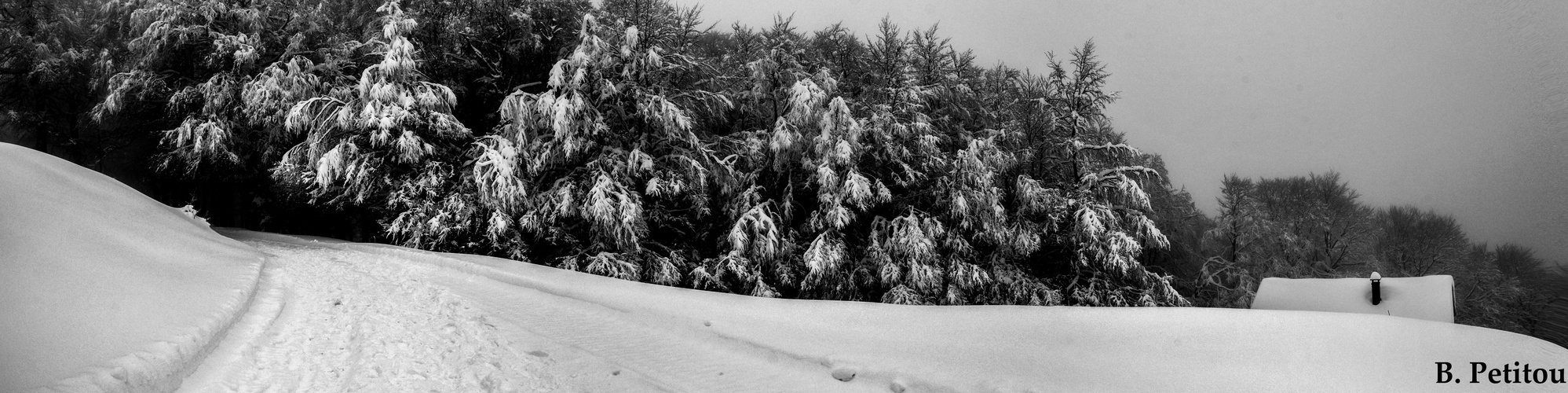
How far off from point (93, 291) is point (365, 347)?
1860mm

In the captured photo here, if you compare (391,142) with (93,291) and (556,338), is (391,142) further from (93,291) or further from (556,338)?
(556,338)

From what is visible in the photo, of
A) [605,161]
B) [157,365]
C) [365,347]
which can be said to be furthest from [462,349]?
[605,161]

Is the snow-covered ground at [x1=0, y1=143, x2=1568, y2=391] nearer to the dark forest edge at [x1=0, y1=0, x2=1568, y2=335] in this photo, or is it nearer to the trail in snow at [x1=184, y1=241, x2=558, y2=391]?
the trail in snow at [x1=184, y1=241, x2=558, y2=391]

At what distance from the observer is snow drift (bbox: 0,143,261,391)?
3361 millimetres

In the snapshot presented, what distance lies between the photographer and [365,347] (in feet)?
17.7

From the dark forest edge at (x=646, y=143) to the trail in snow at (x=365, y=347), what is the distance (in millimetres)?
5009

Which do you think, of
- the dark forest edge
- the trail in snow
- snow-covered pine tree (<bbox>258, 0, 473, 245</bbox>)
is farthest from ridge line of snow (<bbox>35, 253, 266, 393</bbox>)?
snow-covered pine tree (<bbox>258, 0, 473, 245</bbox>)

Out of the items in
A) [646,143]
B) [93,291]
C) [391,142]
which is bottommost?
[93,291]

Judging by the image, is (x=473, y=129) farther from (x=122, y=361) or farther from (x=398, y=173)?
(x=122, y=361)

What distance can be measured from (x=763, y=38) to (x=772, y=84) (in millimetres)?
1804

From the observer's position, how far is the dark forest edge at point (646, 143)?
13.0 meters

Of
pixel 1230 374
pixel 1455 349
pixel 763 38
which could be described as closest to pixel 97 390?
pixel 1230 374

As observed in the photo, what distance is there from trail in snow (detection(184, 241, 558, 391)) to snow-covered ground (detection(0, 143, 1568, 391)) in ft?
0.09

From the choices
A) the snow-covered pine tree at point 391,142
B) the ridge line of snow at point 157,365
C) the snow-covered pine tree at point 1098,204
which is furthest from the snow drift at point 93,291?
the snow-covered pine tree at point 1098,204
